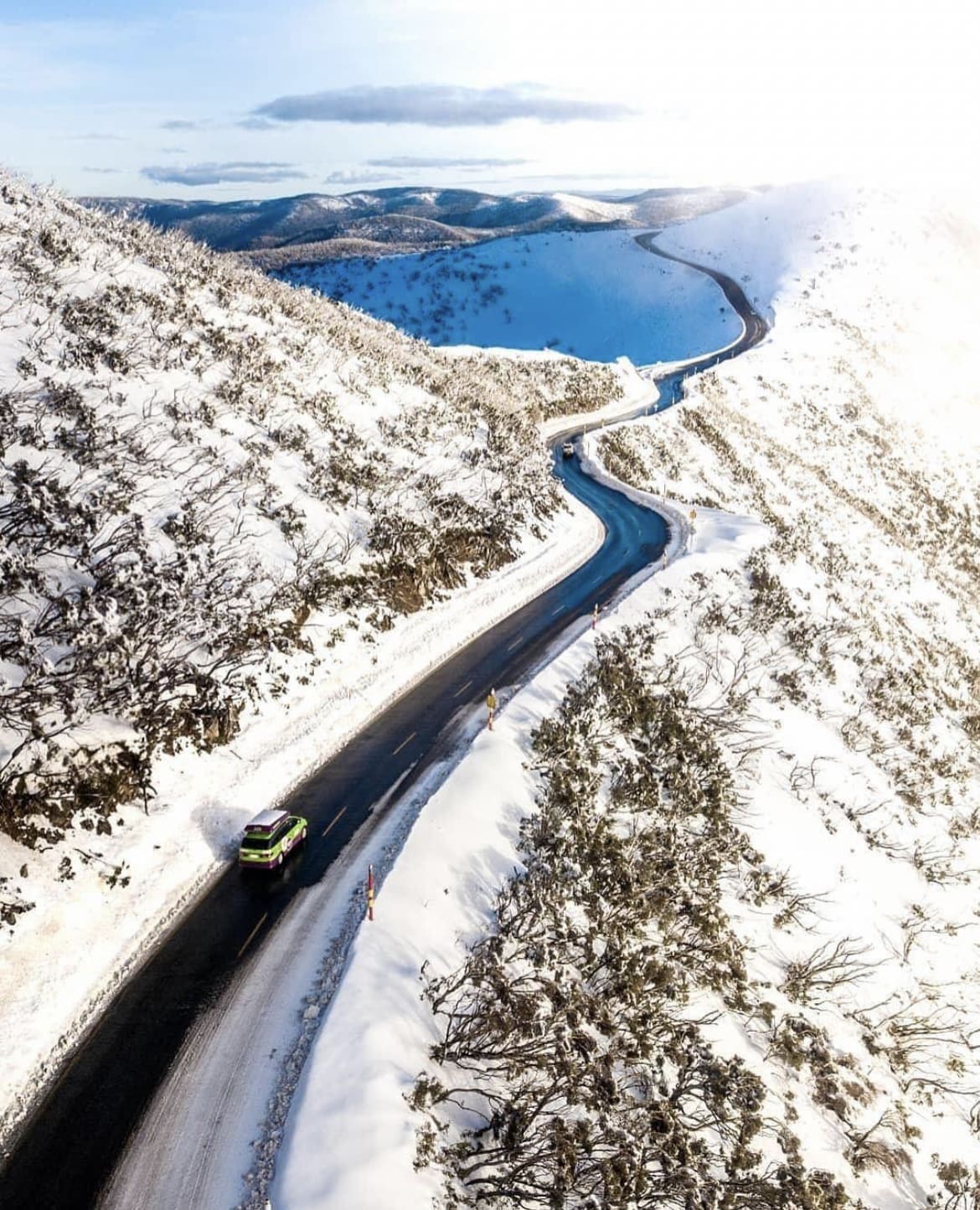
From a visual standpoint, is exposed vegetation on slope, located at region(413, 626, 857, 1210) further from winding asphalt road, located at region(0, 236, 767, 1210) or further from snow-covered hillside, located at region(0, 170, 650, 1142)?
snow-covered hillside, located at region(0, 170, 650, 1142)

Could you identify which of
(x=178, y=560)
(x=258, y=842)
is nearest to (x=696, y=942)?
(x=258, y=842)

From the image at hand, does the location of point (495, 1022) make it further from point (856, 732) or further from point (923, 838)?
point (856, 732)

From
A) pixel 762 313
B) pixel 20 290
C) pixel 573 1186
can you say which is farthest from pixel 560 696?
pixel 762 313

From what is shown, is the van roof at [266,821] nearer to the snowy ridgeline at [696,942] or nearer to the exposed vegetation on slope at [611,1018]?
the snowy ridgeline at [696,942]

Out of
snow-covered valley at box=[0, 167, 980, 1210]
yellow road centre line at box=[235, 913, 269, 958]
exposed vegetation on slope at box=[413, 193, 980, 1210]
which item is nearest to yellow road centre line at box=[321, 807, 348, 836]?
snow-covered valley at box=[0, 167, 980, 1210]

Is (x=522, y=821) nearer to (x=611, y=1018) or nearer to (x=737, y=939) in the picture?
(x=611, y=1018)

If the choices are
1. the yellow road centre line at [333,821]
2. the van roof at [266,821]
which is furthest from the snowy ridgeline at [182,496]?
the yellow road centre line at [333,821]
